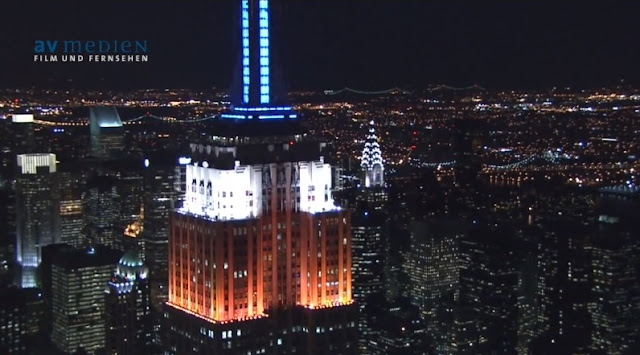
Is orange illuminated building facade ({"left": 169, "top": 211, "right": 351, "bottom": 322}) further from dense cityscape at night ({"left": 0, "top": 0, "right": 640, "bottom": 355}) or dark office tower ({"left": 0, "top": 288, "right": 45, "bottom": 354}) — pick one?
dark office tower ({"left": 0, "top": 288, "right": 45, "bottom": 354})

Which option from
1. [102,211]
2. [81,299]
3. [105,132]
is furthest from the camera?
[102,211]

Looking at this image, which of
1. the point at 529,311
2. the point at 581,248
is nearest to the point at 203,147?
the point at 581,248

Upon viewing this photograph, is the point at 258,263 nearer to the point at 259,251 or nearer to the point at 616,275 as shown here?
the point at 259,251

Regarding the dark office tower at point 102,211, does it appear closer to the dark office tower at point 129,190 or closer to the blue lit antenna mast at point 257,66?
the dark office tower at point 129,190

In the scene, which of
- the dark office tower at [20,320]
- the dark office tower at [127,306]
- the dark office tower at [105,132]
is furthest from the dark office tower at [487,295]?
the dark office tower at [20,320]

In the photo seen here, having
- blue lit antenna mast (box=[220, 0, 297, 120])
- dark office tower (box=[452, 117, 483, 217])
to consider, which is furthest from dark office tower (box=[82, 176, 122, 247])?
blue lit antenna mast (box=[220, 0, 297, 120])

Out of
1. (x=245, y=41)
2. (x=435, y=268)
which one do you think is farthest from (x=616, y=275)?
(x=245, y=41)
